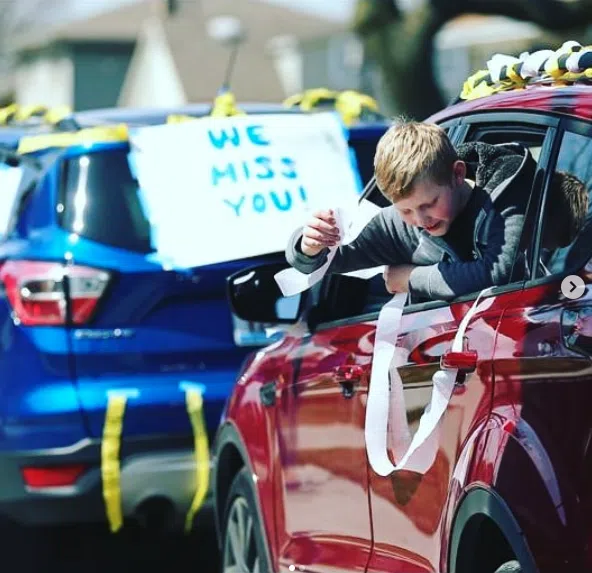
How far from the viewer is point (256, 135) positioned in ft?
23.3

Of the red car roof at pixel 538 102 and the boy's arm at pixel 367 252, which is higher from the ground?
the red car roof at pixel 538 102

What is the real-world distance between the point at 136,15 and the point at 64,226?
71503mm

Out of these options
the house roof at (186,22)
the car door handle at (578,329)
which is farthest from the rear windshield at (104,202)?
the house roof at (186,22)

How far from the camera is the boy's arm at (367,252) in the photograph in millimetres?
4469

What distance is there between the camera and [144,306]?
6.72m

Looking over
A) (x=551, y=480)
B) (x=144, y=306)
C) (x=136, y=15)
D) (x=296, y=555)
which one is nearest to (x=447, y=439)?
(x=551, y=480)

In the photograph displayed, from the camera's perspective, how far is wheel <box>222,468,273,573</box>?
17.8ft

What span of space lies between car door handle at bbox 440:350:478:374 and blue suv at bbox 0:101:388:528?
300cm

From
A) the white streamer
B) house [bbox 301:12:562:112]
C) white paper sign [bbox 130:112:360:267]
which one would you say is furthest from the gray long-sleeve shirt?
house [bbox 301:12:562:112]

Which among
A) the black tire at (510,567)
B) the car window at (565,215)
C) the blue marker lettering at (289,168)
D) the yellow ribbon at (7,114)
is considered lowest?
the yellow ribbon at (7,114)

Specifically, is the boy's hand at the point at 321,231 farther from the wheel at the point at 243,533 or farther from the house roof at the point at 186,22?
the house roof at the point at 186,22

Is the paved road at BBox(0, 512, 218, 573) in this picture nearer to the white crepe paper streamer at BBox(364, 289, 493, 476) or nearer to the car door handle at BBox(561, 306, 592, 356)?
the white crepe paper streamer at BBox(364, 289, 493, 476)

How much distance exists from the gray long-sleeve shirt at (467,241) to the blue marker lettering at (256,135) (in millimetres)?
2539

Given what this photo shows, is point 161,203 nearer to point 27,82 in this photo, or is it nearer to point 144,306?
point 144,306
